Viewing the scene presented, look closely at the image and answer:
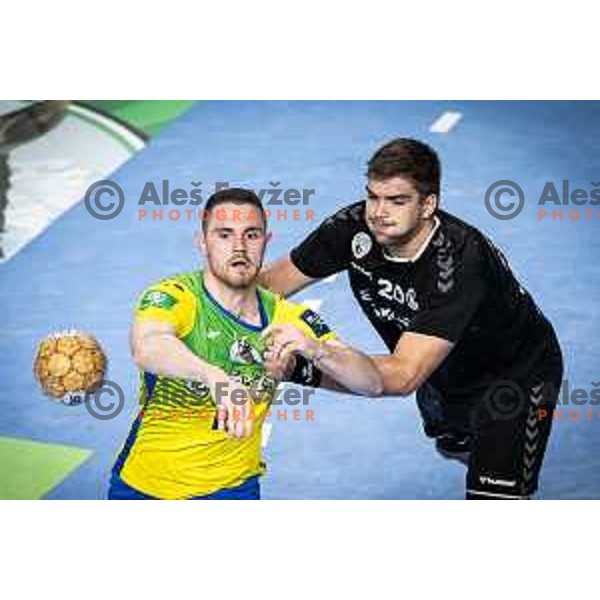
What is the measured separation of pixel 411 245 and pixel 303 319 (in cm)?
58

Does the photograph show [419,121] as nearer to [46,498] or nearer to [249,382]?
[249,382]

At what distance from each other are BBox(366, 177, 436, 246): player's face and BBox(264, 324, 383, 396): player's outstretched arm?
0.51 metres

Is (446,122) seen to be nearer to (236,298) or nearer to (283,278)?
(283,278)

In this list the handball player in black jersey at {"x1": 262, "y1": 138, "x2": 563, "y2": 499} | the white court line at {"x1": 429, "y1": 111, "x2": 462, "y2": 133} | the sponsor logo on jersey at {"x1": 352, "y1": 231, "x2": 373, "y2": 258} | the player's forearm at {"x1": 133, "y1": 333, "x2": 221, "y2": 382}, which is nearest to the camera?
the player's forearm at {"x1": 133, "y1": 333, "x2": 221, "y2": 382}

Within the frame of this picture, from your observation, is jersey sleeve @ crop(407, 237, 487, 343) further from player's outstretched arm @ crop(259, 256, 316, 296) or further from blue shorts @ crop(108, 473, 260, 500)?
blue shorts @ crop(108, 473, 260, 500)

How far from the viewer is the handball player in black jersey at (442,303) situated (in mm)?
6703

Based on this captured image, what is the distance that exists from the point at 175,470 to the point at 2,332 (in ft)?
3.28

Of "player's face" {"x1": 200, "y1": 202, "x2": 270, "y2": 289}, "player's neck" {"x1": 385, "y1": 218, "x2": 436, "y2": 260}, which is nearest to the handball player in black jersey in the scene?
"player's neck" {"x1": 385, "y1": 218, "x2": 436, "y2": 260}

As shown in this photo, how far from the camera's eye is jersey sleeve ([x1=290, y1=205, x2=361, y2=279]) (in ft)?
22.6

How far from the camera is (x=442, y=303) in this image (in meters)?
6.64

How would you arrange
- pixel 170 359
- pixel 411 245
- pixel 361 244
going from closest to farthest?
pixel 170 359, pixel 411 245, pixel 361 244

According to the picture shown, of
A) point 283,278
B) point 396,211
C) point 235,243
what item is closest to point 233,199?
point 235,243
